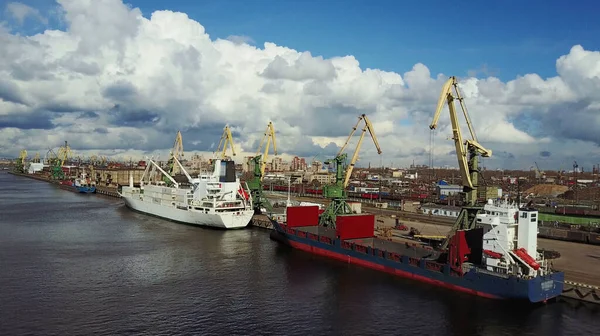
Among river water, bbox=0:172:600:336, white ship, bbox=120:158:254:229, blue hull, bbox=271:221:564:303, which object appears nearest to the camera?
river water, bbox=0:172:600:336

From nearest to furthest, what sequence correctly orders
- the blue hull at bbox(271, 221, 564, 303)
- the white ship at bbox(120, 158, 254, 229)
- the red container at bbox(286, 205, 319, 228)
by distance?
the blue hull at bbox(271, 221, 564, 303) → the red container at bbox(286, 205, 319, 228) → the white ship at bbox(120, 158, 254, 229)

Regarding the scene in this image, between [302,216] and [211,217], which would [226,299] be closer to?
[302,216]

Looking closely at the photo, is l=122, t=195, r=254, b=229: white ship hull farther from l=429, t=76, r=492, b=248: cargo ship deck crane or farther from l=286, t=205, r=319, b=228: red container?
l=429, t=76, r=492, b=248: cargo ship deck crane

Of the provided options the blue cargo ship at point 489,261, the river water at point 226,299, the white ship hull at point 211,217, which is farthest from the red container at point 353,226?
the white ship hull at point 211,217

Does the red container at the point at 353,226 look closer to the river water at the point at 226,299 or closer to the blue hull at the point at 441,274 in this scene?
the blue hull at the point at 441,274

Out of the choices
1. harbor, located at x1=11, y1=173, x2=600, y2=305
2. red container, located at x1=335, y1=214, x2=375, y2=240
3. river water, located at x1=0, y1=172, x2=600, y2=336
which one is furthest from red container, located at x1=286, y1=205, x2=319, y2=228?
red container, located at x1=335, y1=214, x2=375, y2=240

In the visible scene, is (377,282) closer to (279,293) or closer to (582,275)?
(279,293)
